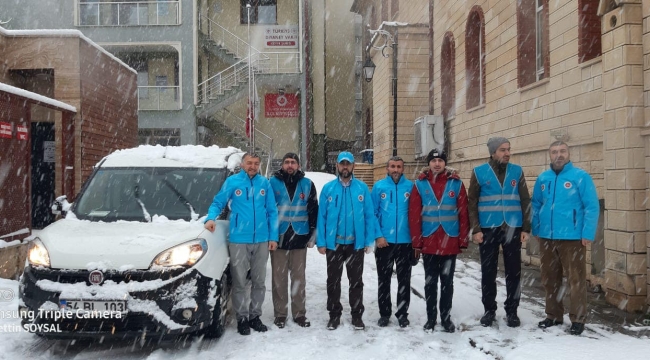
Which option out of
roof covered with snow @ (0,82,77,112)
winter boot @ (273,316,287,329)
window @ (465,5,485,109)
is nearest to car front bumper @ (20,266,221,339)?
winter boot @ (273,316,287,329)

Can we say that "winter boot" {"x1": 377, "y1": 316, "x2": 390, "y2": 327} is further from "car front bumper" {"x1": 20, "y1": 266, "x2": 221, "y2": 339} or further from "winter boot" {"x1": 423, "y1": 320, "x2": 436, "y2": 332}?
"car front bumper" {"x1": 20, "y1": 266, "x2": 221, "y2": 339}

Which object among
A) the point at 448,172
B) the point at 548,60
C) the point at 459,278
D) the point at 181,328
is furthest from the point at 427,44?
the point at 181,328

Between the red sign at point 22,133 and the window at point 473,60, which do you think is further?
the window at point 473,60

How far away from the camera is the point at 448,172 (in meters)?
5.94

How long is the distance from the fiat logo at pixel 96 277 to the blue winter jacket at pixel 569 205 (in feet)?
14.3

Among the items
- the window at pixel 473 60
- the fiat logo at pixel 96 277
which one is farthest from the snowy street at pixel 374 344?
the window at pixel 473 60

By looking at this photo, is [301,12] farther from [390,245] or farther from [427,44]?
[390,245]

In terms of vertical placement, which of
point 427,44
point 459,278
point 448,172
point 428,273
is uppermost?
point 427,44

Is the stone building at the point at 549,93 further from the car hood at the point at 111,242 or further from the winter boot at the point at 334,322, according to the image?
the car hood at the point at 111,242

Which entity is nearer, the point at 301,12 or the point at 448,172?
the point at 448,172

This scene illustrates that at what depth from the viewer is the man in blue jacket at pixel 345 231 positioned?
19.5ft

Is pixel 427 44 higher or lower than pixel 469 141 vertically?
higher

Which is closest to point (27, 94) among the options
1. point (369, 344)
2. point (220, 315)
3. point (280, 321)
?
point (220, 315)

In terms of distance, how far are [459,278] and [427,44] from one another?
33.7 ft
